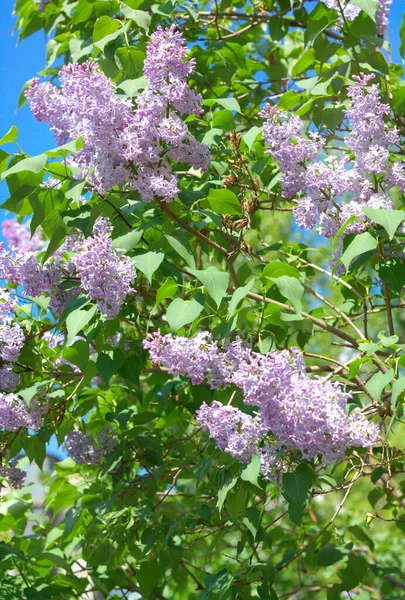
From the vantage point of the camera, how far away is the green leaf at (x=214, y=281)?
5.46 ft

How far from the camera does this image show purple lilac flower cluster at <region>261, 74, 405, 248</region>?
1.80 m

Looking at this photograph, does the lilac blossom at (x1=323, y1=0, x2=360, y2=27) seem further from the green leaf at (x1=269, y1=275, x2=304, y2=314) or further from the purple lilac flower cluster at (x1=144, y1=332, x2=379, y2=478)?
the purple lilac flower cluster at (x1=144, y1=332, x2=379, y2=478)

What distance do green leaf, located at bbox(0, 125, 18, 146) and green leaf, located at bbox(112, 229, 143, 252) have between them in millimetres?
336

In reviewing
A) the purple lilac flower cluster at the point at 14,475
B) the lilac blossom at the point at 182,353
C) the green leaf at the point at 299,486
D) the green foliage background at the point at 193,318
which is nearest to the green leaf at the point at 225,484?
the green foliage background at the point at 193,318

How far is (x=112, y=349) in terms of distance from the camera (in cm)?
194

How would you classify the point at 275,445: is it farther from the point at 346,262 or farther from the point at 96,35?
the point at 96,35

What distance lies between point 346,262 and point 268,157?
605 millimetres

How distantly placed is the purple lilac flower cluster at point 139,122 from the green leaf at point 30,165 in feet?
0.37

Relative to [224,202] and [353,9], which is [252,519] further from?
[353,9]

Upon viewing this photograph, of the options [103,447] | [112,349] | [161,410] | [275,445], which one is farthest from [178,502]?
[275,445]

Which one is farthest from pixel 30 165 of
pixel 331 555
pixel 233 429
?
pixel 331 555

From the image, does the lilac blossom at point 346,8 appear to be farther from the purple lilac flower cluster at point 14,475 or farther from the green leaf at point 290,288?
the purple lilac flower cluster at point 14,475

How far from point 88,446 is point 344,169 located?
44.8 inches

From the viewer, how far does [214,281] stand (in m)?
1.68
